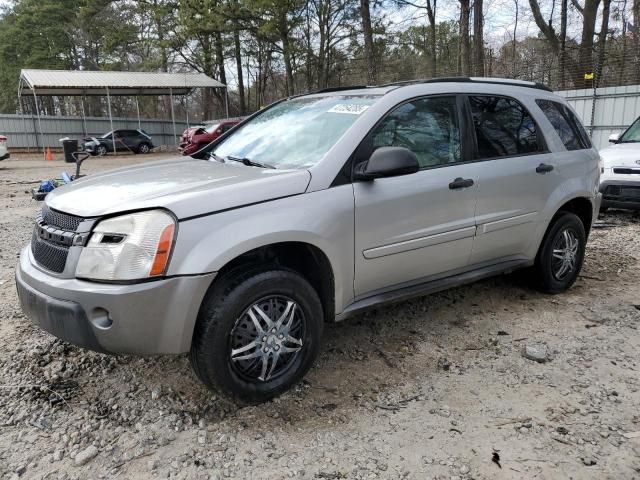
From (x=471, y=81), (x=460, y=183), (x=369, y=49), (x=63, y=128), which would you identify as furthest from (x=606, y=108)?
(x=63, y=128)

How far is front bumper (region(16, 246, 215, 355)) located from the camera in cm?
246

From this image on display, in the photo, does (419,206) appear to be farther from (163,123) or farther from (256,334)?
(163,123)

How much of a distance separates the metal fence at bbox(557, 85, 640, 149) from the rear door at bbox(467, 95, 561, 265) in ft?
35.6

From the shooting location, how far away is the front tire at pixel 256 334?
8.70 feet

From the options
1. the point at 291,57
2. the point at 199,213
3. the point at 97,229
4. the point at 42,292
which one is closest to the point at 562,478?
the point at 199,213

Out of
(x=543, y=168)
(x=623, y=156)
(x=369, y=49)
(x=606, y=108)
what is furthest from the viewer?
(x=369, y=49)

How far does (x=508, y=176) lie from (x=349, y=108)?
134 centimetres

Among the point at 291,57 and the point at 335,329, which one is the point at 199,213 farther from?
the point at 291,57

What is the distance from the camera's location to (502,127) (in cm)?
405

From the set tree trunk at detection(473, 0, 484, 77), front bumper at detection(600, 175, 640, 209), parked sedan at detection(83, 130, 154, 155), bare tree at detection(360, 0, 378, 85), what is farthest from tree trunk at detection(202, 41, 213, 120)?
front bumper at detection(600, 175, 640, 209)

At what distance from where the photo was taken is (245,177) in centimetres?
298

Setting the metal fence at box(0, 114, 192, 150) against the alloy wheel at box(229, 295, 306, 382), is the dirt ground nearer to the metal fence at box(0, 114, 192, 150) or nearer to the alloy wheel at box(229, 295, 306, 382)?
the alloy wheel at box(229, 295, 306, 382)

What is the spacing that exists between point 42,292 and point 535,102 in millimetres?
3870

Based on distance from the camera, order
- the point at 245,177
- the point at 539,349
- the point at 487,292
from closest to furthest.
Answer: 1. the point at 245,177
2. the point at 539,349
3. the point at 487,292
